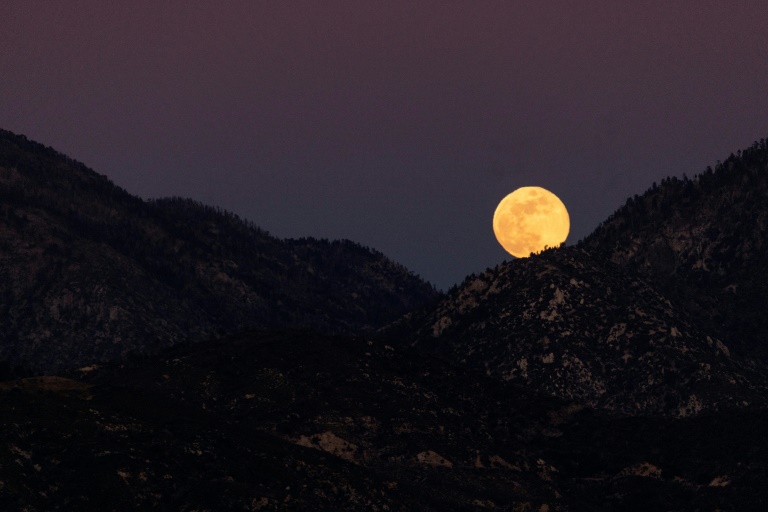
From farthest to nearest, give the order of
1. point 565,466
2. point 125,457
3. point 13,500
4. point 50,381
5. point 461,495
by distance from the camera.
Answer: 1. point 565,466
2. point 50,381
3. point 461,495
4. point 125,457
5. point 13,500

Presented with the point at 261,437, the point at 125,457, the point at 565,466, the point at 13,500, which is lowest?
the point at 13,500

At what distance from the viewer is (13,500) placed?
132m

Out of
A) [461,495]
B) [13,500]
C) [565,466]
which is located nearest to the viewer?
[13,500]

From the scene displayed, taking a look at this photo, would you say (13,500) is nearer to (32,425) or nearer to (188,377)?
(32,425)

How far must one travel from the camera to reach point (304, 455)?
162875 millimetres

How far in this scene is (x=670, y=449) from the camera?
7672 inches

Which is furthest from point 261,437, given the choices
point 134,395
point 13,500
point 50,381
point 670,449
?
point 670,449

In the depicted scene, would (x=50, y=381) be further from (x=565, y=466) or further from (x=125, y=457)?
(x=565, y=466)

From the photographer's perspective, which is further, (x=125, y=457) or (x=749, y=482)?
(x=749, y=482)

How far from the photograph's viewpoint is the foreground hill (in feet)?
471

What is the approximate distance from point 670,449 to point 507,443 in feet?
72.6

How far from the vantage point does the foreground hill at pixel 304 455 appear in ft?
471

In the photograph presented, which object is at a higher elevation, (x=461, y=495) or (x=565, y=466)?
(x=565, y=466)

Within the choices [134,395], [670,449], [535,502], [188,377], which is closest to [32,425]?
[134,395]
